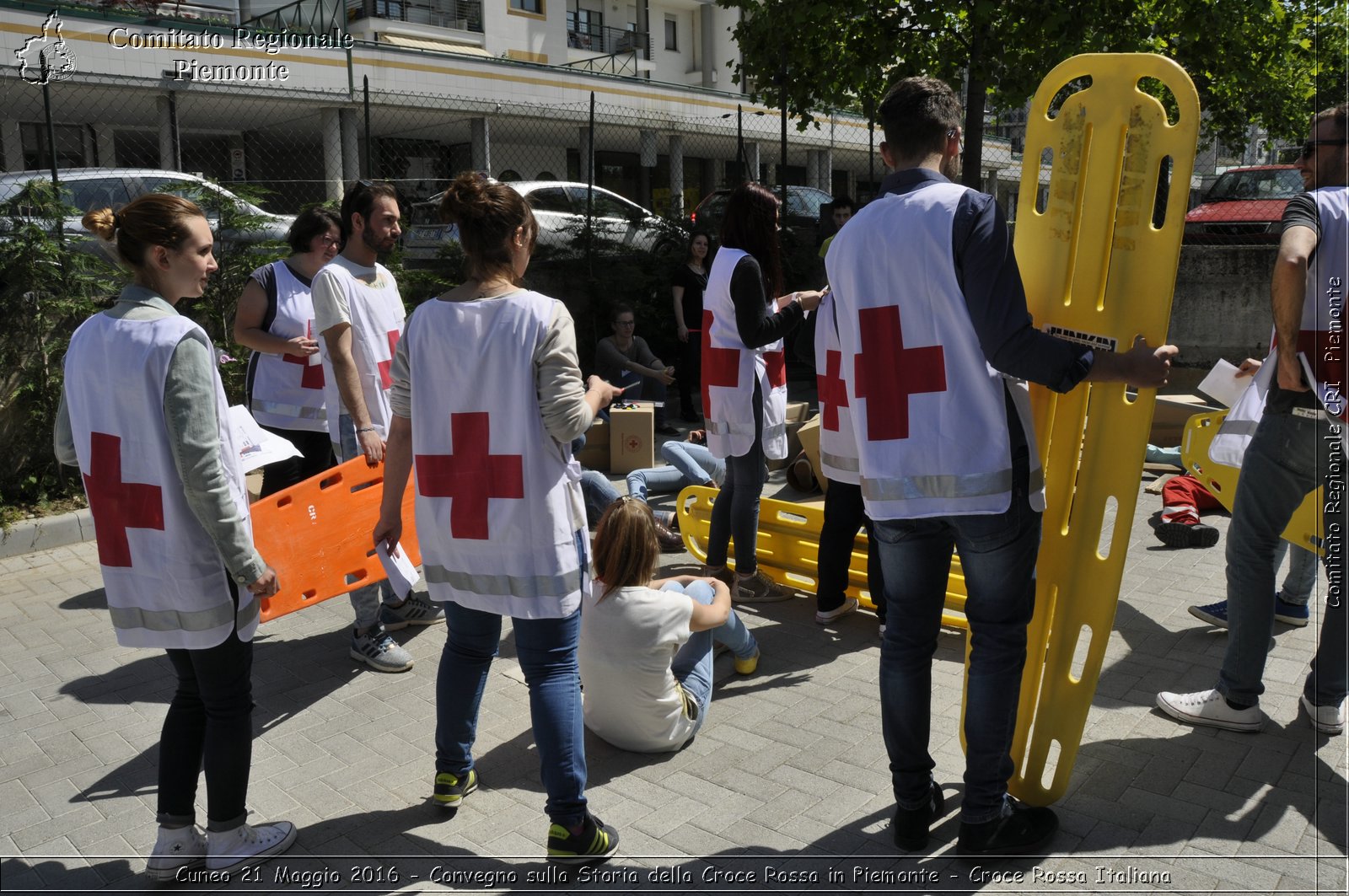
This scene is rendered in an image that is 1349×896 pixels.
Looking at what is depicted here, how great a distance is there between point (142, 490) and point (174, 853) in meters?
1.05

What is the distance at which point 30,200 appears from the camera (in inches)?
269

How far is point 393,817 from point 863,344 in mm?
2046

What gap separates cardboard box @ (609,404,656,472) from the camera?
7.87 metres

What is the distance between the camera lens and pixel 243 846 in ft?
10.3

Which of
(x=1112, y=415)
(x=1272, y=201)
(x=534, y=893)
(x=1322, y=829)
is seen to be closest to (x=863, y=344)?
(x=1112, y=415)

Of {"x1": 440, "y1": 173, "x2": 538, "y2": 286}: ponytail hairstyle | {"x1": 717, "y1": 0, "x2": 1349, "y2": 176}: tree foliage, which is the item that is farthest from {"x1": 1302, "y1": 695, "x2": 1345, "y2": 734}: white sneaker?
{"x1": 717, "y1": 0, "x2": 1349, "y2": 176}: tree foliage

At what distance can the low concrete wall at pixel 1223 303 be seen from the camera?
37.6 ft

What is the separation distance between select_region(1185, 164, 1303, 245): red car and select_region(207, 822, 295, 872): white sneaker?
12.3m

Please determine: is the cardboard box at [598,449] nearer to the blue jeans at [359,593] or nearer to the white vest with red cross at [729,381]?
the white vest with red cross at [729,381]

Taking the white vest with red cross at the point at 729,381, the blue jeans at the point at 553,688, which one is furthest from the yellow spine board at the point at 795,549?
the blue jeans at the point at 553,688

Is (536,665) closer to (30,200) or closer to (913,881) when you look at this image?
(913,881)

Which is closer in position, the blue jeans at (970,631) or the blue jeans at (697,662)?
the blue jeans at (970,631)

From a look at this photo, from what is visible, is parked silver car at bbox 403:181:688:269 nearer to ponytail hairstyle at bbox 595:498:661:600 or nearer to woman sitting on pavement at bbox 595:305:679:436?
woman sitting on pavement at bbox 595:305:679:436

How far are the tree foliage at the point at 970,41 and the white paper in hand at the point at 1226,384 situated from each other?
6.33 metres
